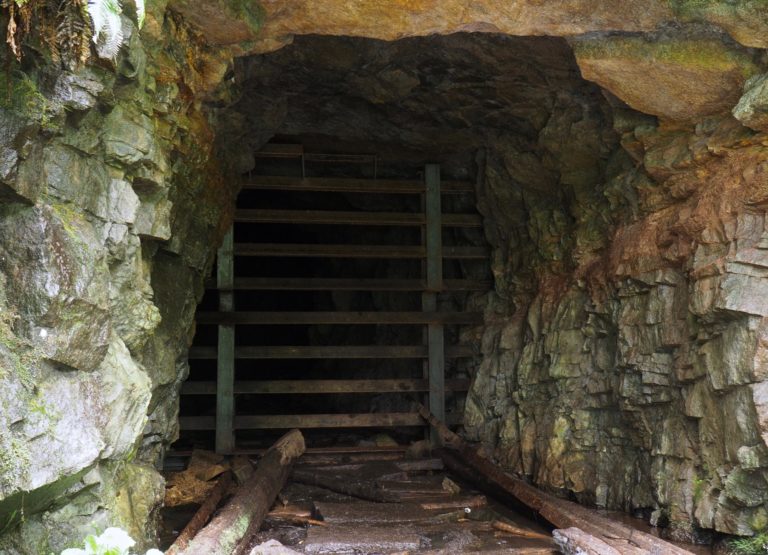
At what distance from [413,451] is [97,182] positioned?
4.88 metres

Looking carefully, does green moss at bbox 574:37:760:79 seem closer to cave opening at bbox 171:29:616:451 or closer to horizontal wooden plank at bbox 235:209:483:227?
cave opening at bbox 171:29:616:451

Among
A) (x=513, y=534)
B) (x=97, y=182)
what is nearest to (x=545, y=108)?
(x=513, y=534)

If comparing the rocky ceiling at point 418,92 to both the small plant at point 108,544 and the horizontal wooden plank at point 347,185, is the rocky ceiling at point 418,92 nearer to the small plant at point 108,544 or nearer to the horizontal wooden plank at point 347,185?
the horizontal wooden plank at point 347,185

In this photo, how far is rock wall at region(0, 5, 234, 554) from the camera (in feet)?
9.11

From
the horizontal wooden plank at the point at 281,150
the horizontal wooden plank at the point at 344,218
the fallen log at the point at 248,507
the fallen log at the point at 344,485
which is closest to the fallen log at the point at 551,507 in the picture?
the fallen log at the point at 344,485

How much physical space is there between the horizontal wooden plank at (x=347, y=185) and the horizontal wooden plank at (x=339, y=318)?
1381 mm

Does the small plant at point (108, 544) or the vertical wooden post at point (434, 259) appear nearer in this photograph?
the small plant at point (108, 544)

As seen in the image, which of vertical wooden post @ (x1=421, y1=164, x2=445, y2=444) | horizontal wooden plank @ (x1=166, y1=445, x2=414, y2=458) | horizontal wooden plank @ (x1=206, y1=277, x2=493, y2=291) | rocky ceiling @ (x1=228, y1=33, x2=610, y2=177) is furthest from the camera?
vertical wooden post @ (x1=421, y1=164, x2=445, y2=444)

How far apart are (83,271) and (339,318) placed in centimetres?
500

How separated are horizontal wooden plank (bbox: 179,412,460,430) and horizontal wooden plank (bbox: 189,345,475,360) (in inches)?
25.8

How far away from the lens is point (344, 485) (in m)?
6.21

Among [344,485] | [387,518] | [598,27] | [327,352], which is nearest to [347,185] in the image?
[327,352]

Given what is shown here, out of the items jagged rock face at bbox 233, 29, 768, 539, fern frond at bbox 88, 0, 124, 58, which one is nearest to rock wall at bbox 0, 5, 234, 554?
fern frond at bbox 88, 0, 124, 58

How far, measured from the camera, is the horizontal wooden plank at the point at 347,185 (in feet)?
25.9
